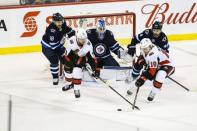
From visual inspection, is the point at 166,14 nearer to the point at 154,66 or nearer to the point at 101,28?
the point at 101,28

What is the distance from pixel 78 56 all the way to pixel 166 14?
278 cm

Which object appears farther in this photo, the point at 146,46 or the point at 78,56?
the point at 78,56

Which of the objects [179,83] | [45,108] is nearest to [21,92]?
[45,108]

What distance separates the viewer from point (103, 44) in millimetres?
7281

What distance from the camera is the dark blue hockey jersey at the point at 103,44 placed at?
7.23m

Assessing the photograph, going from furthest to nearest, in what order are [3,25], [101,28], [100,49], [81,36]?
1. [3,25]
2. [100,49]
3. [101,28]
4. [81,36]

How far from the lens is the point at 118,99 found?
6707 mm

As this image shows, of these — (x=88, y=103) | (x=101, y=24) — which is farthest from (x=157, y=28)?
(x=88, y=103)

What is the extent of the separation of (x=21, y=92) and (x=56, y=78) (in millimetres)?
482

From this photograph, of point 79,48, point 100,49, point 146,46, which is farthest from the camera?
point 100,49

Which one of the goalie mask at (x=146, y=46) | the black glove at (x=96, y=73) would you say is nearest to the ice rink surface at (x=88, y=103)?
the black glove at (x=96, y=73)

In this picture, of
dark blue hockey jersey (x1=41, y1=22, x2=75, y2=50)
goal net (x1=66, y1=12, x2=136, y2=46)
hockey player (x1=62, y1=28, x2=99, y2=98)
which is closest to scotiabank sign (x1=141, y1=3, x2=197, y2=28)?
goal net (x1=66, y1=12, x2=136, y2=46)

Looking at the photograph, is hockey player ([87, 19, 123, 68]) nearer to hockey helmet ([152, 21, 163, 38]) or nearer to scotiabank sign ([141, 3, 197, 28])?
hockey helmet ([152, 21, 163, 38])

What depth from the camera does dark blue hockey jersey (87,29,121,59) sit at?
7227mm
